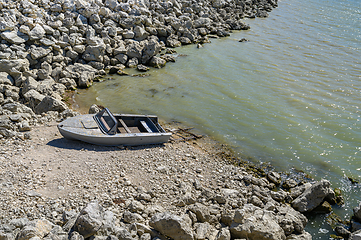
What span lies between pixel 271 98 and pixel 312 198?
34.5ft

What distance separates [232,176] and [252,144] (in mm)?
3555

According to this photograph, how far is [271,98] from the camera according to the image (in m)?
21.0

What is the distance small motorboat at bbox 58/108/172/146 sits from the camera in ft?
43.0

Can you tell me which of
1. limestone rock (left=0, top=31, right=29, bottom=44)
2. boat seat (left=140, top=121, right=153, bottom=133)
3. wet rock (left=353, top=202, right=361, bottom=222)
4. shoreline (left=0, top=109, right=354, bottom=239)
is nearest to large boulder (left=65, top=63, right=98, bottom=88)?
limestone rock (left=0, top=31, right=29, bottom=44)

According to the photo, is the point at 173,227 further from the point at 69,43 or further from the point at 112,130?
the point at 69,43

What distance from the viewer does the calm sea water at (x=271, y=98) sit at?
15.3 metres

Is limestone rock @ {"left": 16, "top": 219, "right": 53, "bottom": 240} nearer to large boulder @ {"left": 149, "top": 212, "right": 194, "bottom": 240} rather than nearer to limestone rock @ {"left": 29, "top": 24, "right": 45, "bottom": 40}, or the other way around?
large boulder @ {"left": 149, "top": 212, "right": 194, "bottom": 240}

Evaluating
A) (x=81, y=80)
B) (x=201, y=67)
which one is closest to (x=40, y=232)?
(x=81, y=80)

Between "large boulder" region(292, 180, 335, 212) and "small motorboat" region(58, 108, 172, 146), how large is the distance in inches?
263

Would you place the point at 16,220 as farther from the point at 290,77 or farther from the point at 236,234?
the point at 290,77

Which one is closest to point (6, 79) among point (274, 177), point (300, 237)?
point (274, 177)

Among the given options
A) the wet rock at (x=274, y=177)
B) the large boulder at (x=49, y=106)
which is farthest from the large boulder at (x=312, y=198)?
the large boulder at (x=49, y=106)

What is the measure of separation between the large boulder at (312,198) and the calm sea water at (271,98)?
578 mm

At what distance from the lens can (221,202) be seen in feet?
36.2
